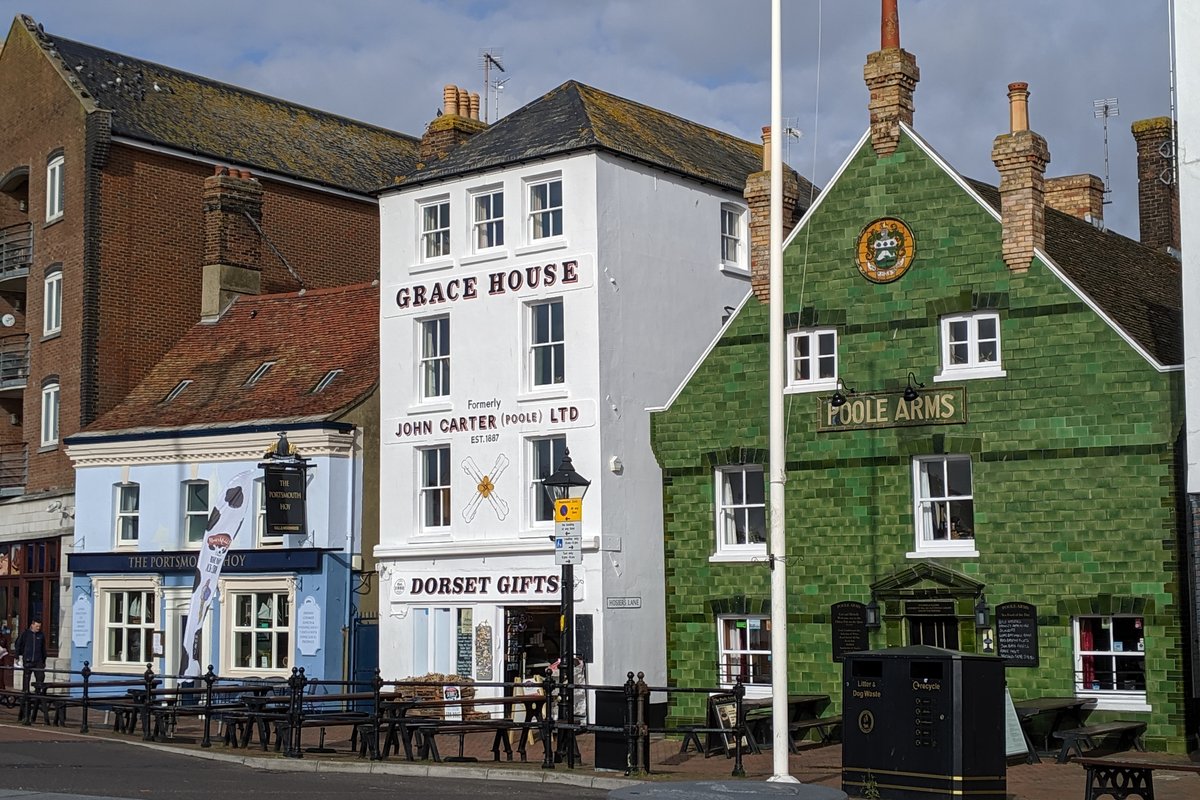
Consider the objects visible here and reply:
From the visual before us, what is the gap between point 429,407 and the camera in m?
31.7

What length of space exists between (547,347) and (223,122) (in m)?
16.0

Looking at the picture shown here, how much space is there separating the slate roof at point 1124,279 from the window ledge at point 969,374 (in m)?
1.80

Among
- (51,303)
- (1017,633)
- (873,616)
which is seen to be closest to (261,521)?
(51,303)

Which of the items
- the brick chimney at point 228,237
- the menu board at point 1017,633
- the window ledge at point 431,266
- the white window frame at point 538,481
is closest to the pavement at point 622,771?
the menu board at point 1017,633

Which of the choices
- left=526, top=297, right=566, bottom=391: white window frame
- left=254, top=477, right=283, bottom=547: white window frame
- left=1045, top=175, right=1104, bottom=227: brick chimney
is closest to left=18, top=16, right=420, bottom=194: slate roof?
left=254, top=477, right=283, bottom=547: white window frame

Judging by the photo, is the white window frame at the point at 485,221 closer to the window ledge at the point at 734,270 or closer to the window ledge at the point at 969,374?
the window ledge at the point at 734,270

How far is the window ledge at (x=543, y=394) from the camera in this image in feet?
97.1

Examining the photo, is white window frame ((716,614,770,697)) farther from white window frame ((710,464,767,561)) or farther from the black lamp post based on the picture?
the black lamp post

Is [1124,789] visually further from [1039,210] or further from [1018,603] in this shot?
[1039,210]

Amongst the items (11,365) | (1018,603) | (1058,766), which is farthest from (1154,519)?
(11,365)

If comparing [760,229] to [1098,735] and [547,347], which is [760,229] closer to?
[547,347]

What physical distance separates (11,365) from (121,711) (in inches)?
692

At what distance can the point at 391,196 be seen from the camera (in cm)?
3269

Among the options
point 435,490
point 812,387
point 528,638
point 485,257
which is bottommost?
point 528,638
